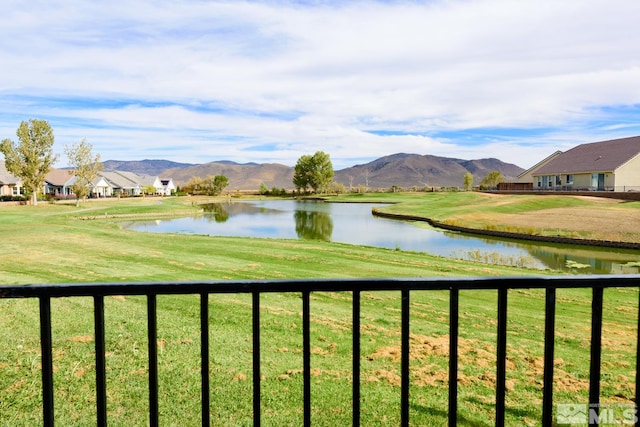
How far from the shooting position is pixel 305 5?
29.2ft

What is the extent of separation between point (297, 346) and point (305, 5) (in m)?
6.98

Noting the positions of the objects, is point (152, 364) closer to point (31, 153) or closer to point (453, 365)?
point (453, 365)

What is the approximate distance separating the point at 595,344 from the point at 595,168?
188 feet

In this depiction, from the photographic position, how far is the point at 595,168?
50156 mm

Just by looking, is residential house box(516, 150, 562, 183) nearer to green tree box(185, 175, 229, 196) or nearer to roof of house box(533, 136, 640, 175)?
roof of house box(533, 136, 640, 175)

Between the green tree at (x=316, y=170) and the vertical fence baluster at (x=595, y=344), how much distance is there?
355 feet

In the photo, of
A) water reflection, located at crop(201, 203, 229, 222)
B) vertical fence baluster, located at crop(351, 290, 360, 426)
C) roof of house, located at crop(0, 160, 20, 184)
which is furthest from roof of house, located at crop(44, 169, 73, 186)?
vertical fence baluster, located at crop(351, 290, 360, 426)

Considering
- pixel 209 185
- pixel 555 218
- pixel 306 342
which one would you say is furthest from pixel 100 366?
pixel 209 185

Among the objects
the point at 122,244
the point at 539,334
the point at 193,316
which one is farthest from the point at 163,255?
the point at 539,334

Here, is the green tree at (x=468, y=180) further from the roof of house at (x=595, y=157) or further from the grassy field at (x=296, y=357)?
the grassy field at (x=296, y=357)

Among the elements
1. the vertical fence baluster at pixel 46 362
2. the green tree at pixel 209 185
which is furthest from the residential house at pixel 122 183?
the vertical fence baluster at pixel 46 362

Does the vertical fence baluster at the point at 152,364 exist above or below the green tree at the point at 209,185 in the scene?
below

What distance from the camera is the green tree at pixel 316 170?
111 m

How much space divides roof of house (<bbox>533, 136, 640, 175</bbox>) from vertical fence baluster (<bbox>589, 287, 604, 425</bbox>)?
54.9m
